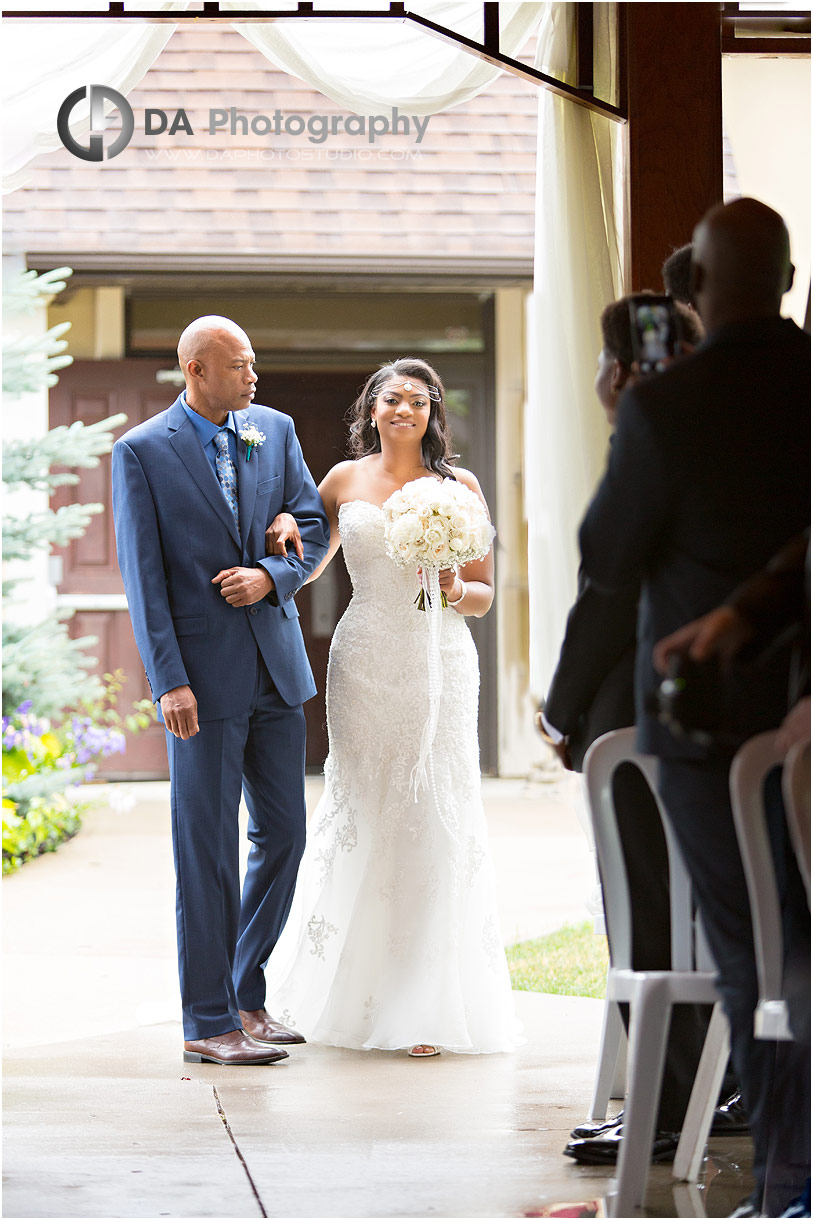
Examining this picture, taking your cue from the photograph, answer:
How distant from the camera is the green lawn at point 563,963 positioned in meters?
4.68

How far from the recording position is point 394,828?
12.7 feet

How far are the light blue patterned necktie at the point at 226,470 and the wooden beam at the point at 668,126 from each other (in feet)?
3.82

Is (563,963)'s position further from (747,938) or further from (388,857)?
(747,938)

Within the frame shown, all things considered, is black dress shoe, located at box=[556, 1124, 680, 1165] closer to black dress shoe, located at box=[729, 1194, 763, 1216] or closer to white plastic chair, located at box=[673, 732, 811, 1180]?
black dress shoe, located at box=[729, 1194, 763, 1216]

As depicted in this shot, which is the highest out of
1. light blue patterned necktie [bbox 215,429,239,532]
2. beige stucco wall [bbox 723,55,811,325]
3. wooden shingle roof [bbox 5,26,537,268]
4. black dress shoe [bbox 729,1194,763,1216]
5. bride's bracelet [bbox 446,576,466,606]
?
wooden shingle roof [bbox 5,26,537,268]

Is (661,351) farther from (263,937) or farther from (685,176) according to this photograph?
(263,937)

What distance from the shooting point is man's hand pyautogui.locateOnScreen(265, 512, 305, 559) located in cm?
373

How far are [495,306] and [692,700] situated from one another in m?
7.26

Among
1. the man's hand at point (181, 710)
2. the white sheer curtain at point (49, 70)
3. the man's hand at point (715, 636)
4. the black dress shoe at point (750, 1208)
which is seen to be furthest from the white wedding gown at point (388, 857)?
the man's hand at point (715, 636)

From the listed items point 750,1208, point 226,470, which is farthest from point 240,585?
point 750,1208

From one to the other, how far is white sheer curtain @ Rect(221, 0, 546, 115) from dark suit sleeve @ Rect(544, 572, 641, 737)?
216 centimetres

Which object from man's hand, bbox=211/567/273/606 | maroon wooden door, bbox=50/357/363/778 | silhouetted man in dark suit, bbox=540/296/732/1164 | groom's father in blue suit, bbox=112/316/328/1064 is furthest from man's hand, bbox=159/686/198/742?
maroon wooden door, bbox=50/357/363/778

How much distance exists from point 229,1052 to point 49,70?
2767 mm

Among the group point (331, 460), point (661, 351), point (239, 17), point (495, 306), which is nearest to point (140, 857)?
point (331, 460)
